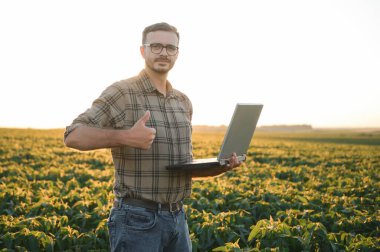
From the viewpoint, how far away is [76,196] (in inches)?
278

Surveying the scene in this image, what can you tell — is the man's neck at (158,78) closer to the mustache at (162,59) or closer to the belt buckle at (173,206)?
the mustache at (162,59)

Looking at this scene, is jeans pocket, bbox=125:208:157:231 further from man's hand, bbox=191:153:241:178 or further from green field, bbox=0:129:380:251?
green field, bbox=0:129:380:251

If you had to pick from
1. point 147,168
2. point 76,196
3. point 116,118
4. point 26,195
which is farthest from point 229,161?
point 26,195

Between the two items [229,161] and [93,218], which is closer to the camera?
[229,161]

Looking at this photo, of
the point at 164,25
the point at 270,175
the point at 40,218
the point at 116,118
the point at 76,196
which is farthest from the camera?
the point at 270,175

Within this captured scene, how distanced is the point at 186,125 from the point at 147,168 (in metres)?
0.58

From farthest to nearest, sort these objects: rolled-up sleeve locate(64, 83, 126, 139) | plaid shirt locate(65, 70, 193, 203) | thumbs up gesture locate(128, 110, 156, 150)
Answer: plaid shirt locate(65, 70, 193, 203), rolled-up sleeve locate(64, 83, 126, 139), thumbs up gesture locate(128, 110, 156, 150)

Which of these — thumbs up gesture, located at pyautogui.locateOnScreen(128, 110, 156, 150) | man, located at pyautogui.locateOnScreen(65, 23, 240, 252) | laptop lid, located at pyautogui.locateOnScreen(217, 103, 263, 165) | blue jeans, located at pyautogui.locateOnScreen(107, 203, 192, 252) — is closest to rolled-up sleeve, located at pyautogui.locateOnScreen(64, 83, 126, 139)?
man, located at pyautogui.locateOnScreen(65, 23, 240, 252)

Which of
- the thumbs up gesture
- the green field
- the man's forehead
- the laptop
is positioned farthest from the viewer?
the green field

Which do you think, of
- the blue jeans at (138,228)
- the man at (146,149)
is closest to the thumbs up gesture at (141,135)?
the man at (146,149)

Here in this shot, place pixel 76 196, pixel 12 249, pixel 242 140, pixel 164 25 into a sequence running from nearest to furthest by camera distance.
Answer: pixel 164 25 → pixel 242 140 → pixel 12 249 → pixel 76 196

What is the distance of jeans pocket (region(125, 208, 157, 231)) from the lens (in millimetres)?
2701

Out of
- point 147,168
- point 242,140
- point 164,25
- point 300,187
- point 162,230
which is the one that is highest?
point 164,25

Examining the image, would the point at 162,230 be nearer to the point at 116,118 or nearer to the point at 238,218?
the point at 116,118
